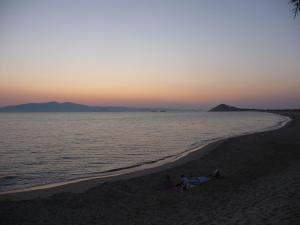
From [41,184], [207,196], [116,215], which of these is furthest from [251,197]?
[41,184]

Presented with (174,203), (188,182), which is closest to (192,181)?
(188,182)

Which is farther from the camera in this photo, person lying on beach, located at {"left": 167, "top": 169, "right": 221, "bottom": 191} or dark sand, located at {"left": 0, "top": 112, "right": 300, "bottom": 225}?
person lying on beach, located at {"left": 167, "top": 169, "right": 221, "bottom": 191}

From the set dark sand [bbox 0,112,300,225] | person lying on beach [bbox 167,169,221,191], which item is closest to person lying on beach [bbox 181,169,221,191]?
person lying on beach [bbox 167,169,221,191]

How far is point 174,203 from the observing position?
11984 millimetres

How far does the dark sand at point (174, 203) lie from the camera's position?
30.6ft

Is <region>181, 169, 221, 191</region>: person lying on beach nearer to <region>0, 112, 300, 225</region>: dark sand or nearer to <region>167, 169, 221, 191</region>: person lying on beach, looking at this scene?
<region>167, 169, 221, 191</region>: person lying on beach

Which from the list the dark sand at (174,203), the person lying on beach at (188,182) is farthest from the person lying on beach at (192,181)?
the dark sand at (174,203)

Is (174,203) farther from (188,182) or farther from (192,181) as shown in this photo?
(192,181)

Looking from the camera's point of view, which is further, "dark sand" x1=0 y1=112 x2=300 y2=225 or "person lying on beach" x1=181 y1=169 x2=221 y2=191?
"person lying on beach" x1=181 y1=169 x2=221 y2=191

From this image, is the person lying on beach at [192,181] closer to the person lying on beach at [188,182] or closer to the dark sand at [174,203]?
the person lying on beach at [188,182]

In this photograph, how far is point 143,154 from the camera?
27.3 metres

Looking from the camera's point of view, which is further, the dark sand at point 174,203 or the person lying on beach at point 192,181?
the person lying on beach at point 192,181

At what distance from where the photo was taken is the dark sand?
9.34 meters

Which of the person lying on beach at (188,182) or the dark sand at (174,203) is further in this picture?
the person lying on beach at (188,182)
